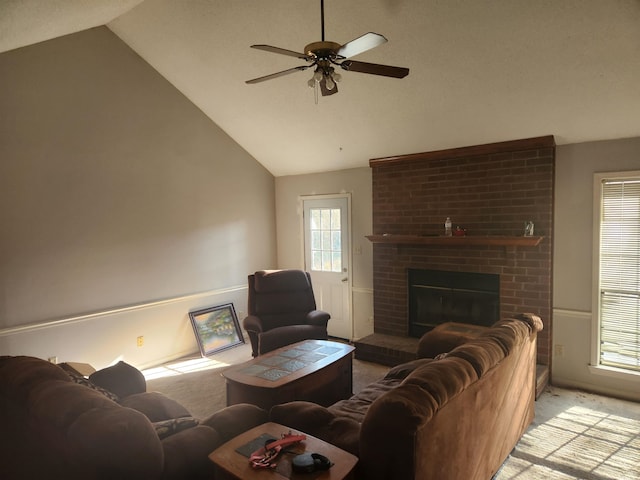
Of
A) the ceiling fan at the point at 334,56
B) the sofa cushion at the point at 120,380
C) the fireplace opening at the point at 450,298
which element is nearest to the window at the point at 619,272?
the fireplace opening at the point at 450,298

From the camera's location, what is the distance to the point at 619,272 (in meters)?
3.61

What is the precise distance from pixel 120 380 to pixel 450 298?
3.28 m

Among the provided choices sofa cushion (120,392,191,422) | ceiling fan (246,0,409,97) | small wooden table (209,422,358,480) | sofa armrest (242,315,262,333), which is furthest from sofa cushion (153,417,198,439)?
sofa armrest (242,315,262,333)

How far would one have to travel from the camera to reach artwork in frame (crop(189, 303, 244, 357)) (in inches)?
192

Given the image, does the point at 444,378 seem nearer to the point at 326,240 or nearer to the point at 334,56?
the point at 334,56

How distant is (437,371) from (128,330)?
11.7 ft

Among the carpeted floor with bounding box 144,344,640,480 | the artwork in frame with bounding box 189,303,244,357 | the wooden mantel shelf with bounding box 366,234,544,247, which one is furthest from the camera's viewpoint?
the artwork in frame with bounding box 189,303,244,357

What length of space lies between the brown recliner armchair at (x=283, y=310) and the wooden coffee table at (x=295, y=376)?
0.52m

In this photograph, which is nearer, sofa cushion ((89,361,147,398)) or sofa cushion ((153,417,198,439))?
sofa cushion ((153,417,198,439))

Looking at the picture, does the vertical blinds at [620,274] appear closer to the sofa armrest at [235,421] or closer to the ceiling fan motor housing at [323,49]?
the ceiling fan motor housing at [323,49]

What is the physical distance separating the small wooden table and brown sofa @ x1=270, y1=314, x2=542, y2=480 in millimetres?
136

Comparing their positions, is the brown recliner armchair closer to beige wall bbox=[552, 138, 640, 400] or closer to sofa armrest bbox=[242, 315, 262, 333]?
sofa armrest bbox=[242, 315, 262, 333]

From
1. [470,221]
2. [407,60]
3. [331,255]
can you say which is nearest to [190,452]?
[407,60]

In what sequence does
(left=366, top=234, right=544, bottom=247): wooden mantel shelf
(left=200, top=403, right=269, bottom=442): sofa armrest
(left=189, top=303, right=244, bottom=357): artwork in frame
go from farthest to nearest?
1. (left=189, top=303, right=244, bottom=357): artwork in frame
2. (left=366, top=234, right=544, bottom=247): wooden mantel shelf
3. (left=200, top=403, right=269, bottom=442): sofa armrest
